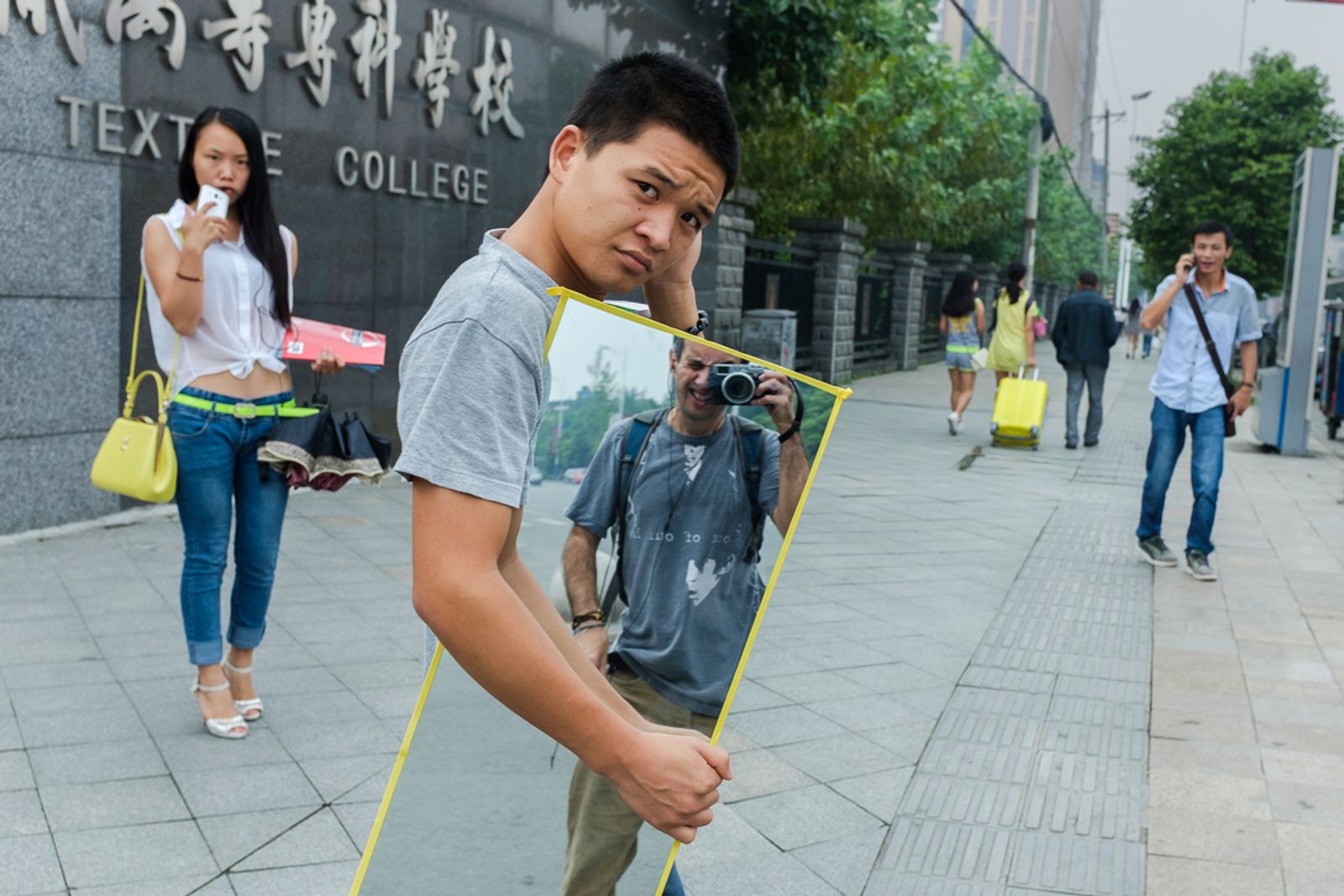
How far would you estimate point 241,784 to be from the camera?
141 inches

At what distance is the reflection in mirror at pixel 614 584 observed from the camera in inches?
59.8

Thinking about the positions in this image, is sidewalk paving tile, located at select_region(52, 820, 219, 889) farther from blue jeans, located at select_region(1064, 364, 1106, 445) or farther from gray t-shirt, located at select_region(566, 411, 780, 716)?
blue jeans, located at select_region(1064, 364, 1106, 445)

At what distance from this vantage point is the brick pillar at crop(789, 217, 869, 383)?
18672 mm

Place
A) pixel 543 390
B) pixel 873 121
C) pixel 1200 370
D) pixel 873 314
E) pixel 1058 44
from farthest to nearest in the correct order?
pixel 1058 44
pixel 873 314
pixel 873 121
pixel 1200 370
pixel 543 390

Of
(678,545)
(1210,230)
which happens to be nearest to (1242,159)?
(1210,230)

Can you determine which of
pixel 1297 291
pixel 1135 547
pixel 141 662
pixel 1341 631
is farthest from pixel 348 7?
pixel 1297 291

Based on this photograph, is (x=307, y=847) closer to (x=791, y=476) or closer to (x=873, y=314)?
(x=791, y=476)

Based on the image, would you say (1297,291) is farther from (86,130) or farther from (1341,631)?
(86,130)

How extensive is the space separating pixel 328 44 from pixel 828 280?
1148 cm

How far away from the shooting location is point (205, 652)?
3.86 m

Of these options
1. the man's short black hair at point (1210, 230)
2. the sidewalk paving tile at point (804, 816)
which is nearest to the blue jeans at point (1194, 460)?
the man's short black hair at point (1210, 230)

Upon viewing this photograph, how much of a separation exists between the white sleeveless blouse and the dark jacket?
10.2 m

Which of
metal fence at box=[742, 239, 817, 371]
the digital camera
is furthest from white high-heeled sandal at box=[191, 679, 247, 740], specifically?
metal fence at box=[742, 239, 817, 371]

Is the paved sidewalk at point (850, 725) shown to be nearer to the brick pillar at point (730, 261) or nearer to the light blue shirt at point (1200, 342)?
the light blue shirt at point (1200, 342)
